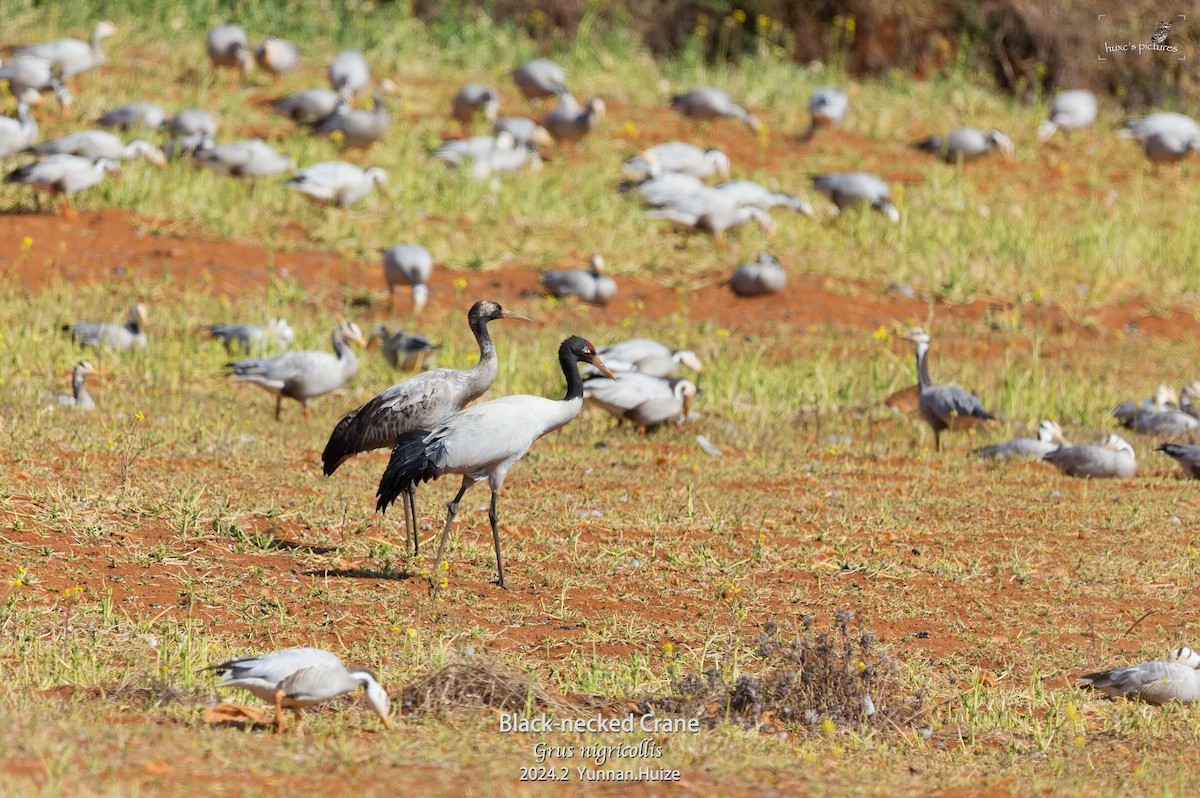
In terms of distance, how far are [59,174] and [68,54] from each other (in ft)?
12.3

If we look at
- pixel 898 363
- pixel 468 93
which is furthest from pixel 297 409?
pixel 468 93

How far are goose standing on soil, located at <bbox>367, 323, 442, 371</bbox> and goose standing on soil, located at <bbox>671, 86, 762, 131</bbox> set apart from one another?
7983 mm

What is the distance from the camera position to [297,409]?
11.8 meters

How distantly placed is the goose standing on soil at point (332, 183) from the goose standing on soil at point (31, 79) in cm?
335

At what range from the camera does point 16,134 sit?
50.9 feet

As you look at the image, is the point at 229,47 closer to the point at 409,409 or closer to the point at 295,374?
the point at 295,374

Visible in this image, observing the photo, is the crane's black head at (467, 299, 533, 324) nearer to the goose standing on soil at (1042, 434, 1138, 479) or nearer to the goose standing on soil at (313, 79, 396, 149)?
the goose standing on soil at (1042, 434, 1138, 479)

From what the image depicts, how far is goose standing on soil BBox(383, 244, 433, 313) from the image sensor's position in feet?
46.0

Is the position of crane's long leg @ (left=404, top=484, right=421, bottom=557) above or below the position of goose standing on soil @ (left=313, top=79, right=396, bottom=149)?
below

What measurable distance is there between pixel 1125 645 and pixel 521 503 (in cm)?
341

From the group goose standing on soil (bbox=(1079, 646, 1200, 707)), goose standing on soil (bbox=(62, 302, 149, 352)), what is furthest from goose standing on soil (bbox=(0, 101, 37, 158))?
goose standing on soil (bbox=(1079, 646, 1200, 707))

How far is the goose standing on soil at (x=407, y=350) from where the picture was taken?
40.7ft

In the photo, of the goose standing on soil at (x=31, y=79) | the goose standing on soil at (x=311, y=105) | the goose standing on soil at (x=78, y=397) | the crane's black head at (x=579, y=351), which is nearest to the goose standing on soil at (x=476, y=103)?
the goose standing on soil at (x=311, y=105)

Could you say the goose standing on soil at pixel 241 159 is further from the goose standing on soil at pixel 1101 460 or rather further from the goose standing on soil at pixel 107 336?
the goose standing on soil at pixel 1101 460
